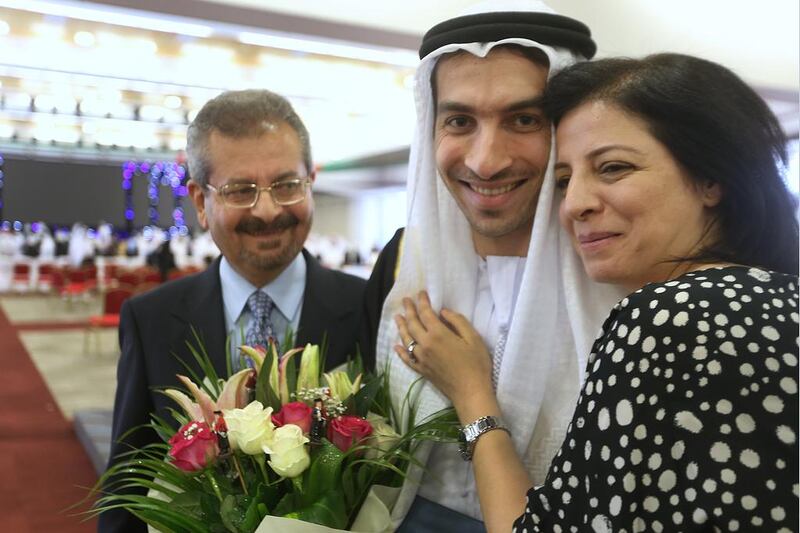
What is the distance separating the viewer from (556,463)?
115 centimetres

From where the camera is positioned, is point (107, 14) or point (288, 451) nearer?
point (288, 451)

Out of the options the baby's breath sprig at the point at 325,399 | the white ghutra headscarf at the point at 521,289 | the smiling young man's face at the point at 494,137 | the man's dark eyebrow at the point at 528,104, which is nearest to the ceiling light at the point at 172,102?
the white ghutra headscarf at the point at 521,289

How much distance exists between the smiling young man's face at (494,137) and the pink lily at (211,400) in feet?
2.05

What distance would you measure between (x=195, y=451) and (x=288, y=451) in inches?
7.0

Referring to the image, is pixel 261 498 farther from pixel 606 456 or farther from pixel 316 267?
pixel 316 267

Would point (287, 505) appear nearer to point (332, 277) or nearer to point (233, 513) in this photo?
point (233, 513)

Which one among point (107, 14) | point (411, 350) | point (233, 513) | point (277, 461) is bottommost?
point (233, 513)

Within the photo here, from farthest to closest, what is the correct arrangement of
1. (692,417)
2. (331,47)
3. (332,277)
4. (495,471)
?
(331,47), (332,277), (495,471), (692,417)

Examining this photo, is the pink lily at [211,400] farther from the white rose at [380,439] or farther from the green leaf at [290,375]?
the white rose at [380,439]

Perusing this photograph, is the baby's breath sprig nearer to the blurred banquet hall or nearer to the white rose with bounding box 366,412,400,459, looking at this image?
the white rose with bounding box 366,412,400,459

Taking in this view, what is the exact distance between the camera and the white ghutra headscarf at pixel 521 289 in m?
1.58

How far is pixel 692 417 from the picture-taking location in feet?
3.31

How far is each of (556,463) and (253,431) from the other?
52cm

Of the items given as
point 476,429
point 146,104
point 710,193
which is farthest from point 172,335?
point 146,104
